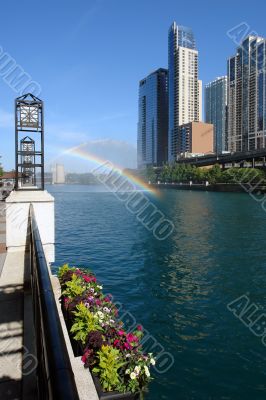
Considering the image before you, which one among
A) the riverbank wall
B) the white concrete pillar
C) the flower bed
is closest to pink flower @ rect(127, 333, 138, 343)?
the flower bed

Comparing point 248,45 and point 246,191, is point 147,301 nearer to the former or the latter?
point 246,191

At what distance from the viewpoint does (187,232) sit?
3553 cm

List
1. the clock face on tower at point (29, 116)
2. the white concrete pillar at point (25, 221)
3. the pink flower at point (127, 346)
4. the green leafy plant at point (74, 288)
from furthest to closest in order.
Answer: the clock face on tower at point (29, 116), the white concrete pillar at point (25, 221), the green leafy plant at point (74, 288), the pink flower at point (127, 346)

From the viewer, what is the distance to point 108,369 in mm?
3949

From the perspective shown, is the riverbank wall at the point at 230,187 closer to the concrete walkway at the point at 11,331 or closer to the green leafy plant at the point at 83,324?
the concrete walkway at the point at 11,331

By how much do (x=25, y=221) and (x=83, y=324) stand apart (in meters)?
7.06

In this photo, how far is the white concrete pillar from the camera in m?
10.8

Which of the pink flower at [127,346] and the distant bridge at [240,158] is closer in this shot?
the pink flower at [127,346]

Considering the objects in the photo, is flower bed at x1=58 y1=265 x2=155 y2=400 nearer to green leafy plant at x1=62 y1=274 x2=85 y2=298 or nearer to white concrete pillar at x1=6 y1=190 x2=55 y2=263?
green leafy plant at x1=62 y1=274 x2=85 y2=298

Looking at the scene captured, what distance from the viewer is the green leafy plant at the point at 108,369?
3.95m

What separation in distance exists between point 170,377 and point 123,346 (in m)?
5.79

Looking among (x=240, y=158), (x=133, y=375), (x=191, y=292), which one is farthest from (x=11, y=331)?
(x=240, y=158)

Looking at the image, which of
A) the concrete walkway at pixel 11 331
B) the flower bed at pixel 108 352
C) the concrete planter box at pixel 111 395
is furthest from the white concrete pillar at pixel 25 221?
the concrete planter box at pixel 111 395

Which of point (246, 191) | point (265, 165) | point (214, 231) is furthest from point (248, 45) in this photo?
point (214, 231)
